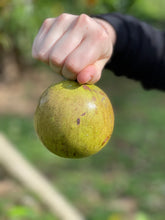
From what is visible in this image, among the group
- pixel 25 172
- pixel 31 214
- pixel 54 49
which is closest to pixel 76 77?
pixel 54 49

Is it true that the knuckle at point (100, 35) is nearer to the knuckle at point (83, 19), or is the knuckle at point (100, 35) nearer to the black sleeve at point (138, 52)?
the knuckle at point (83, 19)

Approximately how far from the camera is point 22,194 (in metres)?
4.22

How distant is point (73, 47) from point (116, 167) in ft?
13.9

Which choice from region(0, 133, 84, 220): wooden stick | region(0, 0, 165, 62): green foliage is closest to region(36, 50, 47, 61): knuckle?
region(0, 0, 165, 62): green foliage

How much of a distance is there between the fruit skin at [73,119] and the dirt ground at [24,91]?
6421 millimetres

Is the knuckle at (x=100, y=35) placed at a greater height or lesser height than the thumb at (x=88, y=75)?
greater

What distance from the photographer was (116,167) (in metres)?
5.46

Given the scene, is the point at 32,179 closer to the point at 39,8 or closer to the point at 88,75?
the point at 39,8

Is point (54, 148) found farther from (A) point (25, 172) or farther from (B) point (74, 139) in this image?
(A) point (25, 172)

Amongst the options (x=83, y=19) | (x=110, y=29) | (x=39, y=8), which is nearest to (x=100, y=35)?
(x=83, y=19)

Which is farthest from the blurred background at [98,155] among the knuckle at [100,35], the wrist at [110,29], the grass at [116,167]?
the knuckle at [100,35]

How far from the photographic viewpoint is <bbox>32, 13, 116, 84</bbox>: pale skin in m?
1.33

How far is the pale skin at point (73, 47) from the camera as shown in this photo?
133cm

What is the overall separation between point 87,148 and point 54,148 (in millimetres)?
110
